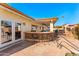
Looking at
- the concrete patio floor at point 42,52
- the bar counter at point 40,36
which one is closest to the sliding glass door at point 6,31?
the concrete patio floor at point 42,52

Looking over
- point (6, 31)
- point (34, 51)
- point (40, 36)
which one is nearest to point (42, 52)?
point (34, 51)

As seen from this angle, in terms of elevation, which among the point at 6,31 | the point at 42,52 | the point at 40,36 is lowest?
the point at 42,52

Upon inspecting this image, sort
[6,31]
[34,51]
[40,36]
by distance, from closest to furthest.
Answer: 1. [34,51]
2. [6,31]
3. [40,36]

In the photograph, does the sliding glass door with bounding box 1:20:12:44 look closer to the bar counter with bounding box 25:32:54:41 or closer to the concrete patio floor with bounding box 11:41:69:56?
the concrete patio floor with bounding box 11:41:69:56

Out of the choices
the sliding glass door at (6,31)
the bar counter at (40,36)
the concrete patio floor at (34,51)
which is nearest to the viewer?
the concrete patio floor at (34,51)

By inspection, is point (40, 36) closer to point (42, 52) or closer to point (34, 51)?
point (34, 51)

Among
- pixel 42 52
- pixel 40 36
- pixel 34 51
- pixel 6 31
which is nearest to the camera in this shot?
pixel 42 52

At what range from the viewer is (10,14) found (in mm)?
9430

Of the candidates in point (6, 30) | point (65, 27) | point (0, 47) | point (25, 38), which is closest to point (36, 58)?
point (0, 47)

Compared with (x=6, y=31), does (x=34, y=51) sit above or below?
below

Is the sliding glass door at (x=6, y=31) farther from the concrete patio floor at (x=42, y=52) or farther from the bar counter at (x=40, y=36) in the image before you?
the bar counter at (x=40, y=36)

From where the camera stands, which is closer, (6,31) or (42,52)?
(42,52)

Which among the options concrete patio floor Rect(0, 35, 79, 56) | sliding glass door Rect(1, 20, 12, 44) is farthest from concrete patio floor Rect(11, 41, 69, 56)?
sliding glass door Rect(1, 20, 12, 44)

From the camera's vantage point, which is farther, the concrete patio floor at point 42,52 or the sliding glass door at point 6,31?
the sliding glass door at point 6,31
